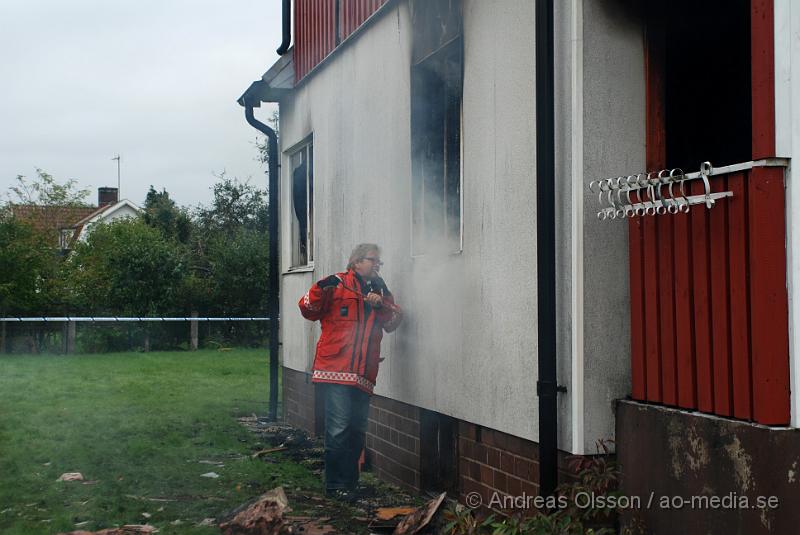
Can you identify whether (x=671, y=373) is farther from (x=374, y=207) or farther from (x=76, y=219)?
(x=76, y=219)

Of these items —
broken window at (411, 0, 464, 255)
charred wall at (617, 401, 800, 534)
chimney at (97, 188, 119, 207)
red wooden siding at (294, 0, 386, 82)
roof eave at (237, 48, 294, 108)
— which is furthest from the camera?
chimney at (97, 188, 119, 207)

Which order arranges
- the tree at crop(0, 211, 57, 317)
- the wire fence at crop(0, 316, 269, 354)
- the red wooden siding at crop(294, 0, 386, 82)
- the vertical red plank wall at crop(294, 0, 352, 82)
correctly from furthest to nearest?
the tree at crop(0, 211, 57, 317) → the wire fence at crop(0, 316, 269, 354) → the vertical red plank wall at crop(294, 0, 352, 82) → the red wooden siding at crop(294, 0, 386, 82)

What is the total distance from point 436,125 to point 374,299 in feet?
4.63

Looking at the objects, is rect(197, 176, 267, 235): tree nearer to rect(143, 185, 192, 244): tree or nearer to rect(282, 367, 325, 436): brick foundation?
rect(143, 185, 192, 244): tree

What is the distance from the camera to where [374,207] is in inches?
348

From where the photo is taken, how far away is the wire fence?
2520 cm

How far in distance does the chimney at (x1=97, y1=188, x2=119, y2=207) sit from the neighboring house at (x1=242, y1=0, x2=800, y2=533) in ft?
190

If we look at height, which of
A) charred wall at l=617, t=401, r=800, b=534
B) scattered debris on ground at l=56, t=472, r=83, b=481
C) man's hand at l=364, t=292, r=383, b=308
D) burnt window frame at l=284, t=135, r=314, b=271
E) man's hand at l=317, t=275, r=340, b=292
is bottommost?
scattered debris on ground at l=56, t=472, r=83, b=481

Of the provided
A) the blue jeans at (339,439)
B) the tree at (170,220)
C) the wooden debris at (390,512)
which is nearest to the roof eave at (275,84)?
the blue jeans at (339,439)

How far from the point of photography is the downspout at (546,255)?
5344 mm

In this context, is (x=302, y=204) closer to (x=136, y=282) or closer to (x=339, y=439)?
(x=339, y=439)

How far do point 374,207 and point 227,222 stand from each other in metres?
34.6

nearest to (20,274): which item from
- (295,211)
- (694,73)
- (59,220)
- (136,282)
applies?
(136,282)

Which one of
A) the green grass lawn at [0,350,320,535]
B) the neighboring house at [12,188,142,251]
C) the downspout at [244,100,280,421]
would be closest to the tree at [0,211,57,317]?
the neighboring house at [12,188,142,251]
